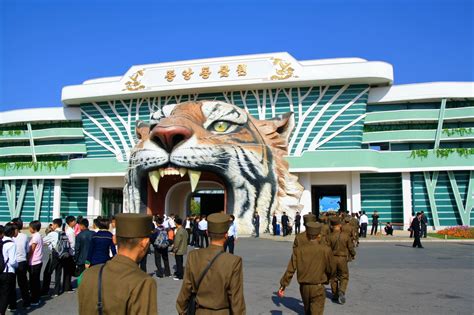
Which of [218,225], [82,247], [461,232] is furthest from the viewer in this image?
[461,232]

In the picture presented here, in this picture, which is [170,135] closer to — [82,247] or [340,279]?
[82,247]

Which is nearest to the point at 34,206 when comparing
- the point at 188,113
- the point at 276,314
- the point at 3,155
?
the point at 3,155

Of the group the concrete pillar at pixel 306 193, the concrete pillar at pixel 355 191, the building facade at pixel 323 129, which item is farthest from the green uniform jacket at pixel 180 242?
the concrete pillar at pixel 355 191

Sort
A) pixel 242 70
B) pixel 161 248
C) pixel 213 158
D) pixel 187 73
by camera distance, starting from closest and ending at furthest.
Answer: pixel 161 248 → pixel 213 158 → pixel 242 70 → pixel 187 73

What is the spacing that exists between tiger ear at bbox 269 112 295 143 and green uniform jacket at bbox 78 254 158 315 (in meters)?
22.4

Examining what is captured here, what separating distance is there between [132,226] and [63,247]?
580cm

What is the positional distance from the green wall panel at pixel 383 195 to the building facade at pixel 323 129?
0.06 m

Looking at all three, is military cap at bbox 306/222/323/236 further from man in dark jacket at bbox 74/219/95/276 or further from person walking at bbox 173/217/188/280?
person walking at bbox 173/217/188/280

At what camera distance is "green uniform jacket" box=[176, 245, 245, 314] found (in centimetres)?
349

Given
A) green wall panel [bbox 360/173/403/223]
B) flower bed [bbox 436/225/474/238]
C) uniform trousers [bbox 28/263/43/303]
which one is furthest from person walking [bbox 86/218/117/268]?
green wall panel [bbox 360/173/403/223]

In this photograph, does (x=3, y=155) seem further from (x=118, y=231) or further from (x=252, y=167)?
(x=118, y=231)

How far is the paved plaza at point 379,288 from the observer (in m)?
6.69

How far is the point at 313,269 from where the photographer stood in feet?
17.4

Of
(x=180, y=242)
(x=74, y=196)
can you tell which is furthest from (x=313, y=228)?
(x=74, y=196)
